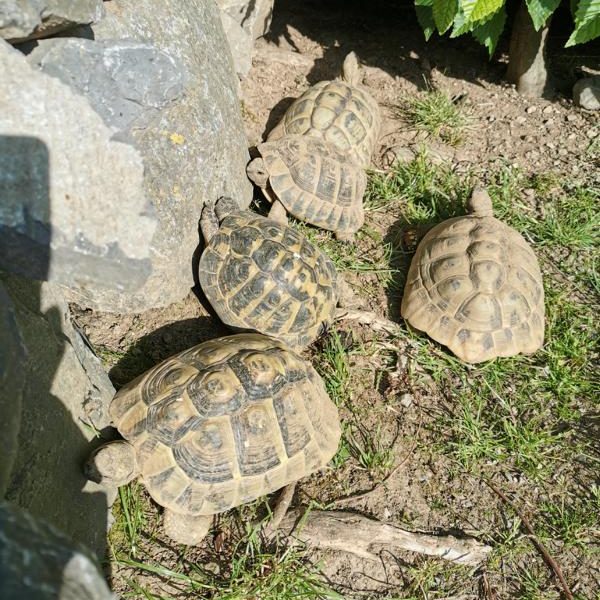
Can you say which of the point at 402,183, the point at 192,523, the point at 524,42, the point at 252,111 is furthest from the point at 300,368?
the point at 524,42

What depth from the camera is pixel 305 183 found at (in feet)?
14.1

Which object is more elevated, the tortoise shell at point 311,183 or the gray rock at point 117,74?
the gray rock at point 117,74

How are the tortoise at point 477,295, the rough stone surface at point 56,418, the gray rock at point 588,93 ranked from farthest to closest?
the gray rock at point 588,93 < the tortoise at point 477,295 < the rough stone surface at point 56,418

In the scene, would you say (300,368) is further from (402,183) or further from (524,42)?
(524,42)

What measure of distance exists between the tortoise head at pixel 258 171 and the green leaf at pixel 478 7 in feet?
5.44

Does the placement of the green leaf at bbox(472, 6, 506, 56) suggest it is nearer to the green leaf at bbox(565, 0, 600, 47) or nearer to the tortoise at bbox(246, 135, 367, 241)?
the green leaf at bbox(565, 0, 600, 47)

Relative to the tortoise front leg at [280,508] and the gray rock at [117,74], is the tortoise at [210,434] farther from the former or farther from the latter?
the gray rock at [117,74]

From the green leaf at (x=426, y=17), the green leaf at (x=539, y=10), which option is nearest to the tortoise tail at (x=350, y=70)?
the green leaf at (x=426, y=17)

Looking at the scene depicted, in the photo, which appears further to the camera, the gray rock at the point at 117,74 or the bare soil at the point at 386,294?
the bare soil at the point at 386,294

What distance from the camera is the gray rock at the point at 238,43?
16.4 ft

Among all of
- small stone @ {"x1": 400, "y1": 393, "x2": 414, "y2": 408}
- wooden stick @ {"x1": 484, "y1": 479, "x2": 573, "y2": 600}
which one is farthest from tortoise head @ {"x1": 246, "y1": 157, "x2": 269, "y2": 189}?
wooden stick @ {"x1": 484, "y1": 479, "x2": 573, "y2": 600}

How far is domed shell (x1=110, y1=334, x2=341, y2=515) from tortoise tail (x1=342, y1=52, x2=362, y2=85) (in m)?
3.00

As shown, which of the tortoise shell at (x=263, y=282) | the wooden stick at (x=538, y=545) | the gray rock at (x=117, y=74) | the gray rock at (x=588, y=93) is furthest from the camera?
the gray rock at (x=588, y=93)

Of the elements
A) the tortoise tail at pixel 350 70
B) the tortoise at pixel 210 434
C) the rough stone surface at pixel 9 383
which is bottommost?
the tortoise at pixel 210 434
